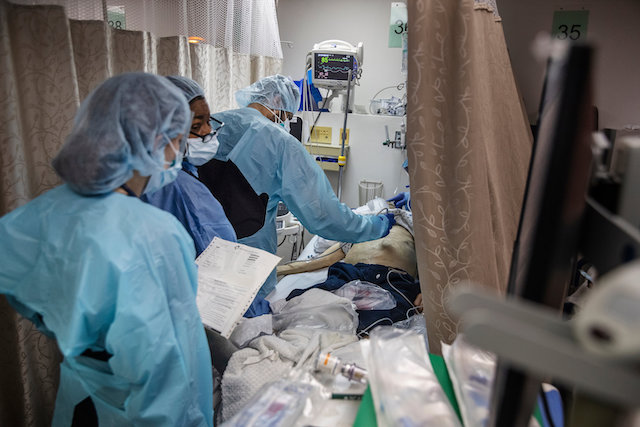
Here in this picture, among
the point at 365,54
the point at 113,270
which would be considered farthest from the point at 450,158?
the point at 365,54

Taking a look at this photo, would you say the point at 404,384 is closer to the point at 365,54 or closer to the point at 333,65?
the point at 333,65

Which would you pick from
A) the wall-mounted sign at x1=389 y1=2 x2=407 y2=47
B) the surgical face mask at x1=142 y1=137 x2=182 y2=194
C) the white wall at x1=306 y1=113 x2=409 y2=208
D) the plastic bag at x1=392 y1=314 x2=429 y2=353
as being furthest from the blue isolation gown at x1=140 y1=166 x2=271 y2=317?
the wall-mounted sign at x1=389 y1=2 x2=407 y2=47

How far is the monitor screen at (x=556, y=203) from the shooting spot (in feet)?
1.29

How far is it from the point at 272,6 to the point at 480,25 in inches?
76.0

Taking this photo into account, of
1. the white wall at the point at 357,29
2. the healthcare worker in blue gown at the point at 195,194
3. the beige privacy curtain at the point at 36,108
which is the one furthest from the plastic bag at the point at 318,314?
the white wall at the point at 357,29

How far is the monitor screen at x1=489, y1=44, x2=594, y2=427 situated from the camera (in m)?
0.39

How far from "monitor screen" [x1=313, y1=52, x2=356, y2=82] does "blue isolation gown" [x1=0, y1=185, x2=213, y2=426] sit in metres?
1.86

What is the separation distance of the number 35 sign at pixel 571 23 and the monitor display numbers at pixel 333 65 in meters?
1.16

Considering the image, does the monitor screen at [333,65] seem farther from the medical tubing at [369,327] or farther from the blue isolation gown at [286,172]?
the medical tubing at [369,327]

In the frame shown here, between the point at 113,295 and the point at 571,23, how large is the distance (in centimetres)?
258

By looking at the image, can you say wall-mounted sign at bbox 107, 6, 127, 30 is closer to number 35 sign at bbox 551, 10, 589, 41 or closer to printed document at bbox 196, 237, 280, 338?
printed document at bbox 196, 237, 280, 338

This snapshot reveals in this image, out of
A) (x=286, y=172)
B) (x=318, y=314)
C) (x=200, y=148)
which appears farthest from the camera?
(x=286, y=172)

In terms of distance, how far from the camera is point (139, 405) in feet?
3.18

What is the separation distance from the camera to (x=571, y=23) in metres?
2.19
